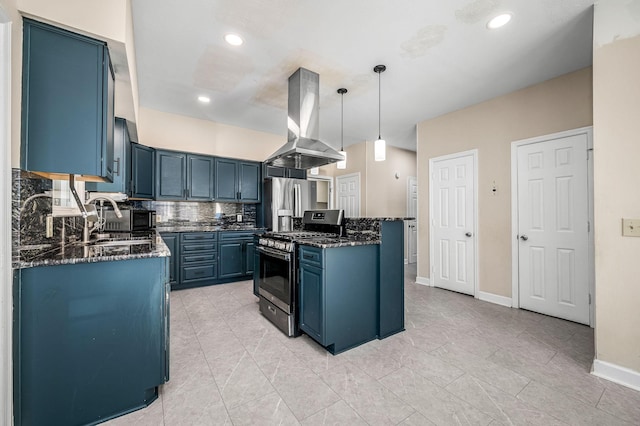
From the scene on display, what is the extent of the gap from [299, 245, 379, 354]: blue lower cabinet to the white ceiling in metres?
1.95

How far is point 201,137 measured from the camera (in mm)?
4699

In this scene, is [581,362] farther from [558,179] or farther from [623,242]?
[558,179]

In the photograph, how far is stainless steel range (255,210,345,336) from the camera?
2.49 m

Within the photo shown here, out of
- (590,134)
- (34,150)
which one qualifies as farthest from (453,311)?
(34,150)

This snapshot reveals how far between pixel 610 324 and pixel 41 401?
11.8 ft

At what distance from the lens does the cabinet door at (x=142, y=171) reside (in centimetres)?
380

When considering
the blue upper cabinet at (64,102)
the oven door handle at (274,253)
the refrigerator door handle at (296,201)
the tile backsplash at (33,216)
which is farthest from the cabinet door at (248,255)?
the blue upper cabinet at (64,102)

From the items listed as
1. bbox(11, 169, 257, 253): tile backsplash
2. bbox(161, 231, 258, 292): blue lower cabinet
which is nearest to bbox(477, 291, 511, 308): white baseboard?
bbox(161, 231, 258, 292): blue lower cabinet

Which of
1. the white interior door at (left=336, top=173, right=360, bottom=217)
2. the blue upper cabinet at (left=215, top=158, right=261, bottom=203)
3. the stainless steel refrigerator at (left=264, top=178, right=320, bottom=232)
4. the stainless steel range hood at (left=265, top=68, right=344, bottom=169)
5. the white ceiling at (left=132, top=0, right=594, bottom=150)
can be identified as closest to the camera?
the white ceiling at (left=132, top=0, right=594, bottom=150)

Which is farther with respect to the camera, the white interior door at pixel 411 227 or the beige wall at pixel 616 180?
the white interior door at pixel 411 227

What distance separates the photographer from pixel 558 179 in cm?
307

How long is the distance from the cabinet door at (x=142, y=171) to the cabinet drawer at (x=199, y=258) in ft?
3.69

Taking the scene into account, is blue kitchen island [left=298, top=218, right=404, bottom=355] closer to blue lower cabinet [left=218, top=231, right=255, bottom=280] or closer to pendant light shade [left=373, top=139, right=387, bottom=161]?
pendant light shade [left=373, top=139, right=387, bottom=161]

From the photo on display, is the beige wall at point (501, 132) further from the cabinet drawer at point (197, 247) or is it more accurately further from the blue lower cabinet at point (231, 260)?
the cabinet drawer at point (197, 247)
